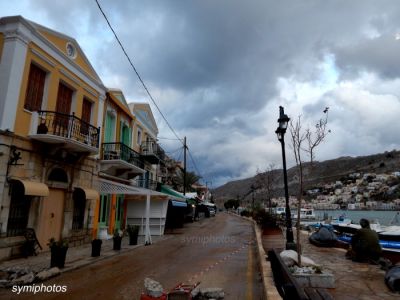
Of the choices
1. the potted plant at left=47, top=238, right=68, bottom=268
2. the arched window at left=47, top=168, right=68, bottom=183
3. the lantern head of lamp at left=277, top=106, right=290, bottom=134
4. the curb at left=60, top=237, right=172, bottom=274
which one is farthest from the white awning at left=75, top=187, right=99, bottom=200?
the lantern head of lamp at left=277, top=106, right=290, bottom=134

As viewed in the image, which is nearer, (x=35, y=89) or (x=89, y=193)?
(x=35, y=89)

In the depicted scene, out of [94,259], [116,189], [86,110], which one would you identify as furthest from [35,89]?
[94,259]

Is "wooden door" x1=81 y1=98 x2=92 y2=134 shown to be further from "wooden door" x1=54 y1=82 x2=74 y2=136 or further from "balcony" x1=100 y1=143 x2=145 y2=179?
"balcony" x1=100 y1=143 x2=145 y2=179

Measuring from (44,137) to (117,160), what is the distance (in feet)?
19.0

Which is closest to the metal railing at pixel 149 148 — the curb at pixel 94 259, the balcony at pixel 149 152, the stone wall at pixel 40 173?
the balcony at pixel 149 152

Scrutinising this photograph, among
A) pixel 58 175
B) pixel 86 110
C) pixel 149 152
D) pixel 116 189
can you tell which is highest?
pixel 86 110

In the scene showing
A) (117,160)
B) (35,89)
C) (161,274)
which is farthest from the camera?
(117,160)

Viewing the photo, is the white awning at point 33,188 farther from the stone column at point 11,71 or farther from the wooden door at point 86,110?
the wooden door at point 86,110

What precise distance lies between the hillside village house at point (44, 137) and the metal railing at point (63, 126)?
33 millimetres

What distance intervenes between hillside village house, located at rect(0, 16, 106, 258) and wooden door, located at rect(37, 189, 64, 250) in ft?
0.04

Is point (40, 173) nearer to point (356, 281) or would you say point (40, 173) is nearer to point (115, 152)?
point (115, 152)

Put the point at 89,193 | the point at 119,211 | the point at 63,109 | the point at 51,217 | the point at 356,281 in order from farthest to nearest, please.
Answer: the point at 119,211
the point at 89,193
the point at 63,109
the point at 51,217
the point at 356,281

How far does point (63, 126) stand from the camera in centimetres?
1316

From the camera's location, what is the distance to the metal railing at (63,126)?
40.1ft
